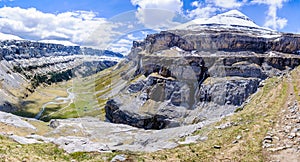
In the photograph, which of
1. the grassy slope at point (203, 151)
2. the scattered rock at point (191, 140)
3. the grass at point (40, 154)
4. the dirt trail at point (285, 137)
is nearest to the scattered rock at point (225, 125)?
the grassy slope at point (203, 151)

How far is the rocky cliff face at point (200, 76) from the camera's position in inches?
2389

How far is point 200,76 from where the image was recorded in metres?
68.2

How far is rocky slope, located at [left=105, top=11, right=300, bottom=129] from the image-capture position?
60.7m

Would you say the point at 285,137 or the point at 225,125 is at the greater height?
the point at 285,137

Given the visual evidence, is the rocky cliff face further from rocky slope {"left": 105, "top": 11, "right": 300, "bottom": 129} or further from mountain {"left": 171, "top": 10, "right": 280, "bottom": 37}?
mountain {"left": 171, "top": 10, "right": 280, "bottom": 37}

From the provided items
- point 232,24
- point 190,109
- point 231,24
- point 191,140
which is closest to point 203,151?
point 191,140

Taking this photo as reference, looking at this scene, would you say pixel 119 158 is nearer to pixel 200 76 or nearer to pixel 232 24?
pixel 200 76

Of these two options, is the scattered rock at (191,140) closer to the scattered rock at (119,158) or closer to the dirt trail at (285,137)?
the dirt trail at (285,137)

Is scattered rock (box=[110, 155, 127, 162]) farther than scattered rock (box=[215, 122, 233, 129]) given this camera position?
No

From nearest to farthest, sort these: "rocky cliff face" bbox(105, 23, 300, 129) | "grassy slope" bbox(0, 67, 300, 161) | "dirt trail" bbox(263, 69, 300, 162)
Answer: "dirt trail" bbox(263, 69, 300, 162) < "grassy slope" bbox(0, 67, 300, 161) < "rocky cliff face" bbox(105, 23, 300, 129)

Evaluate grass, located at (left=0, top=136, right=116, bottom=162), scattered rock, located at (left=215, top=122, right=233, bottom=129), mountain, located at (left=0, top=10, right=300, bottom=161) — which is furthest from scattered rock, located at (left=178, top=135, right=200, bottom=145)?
grass, located at (left=0, top=136, right=116, bottom=162)

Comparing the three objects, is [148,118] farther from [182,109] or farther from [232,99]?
[232,99]

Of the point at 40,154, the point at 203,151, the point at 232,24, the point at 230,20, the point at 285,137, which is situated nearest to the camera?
the point at 40,154

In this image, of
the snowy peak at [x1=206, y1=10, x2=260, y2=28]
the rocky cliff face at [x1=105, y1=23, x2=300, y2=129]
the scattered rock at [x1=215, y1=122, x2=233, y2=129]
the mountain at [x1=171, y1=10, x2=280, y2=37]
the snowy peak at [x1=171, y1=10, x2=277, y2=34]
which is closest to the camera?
the scattered rock at [x1=215, y1=122, x2=233, y2=129]
